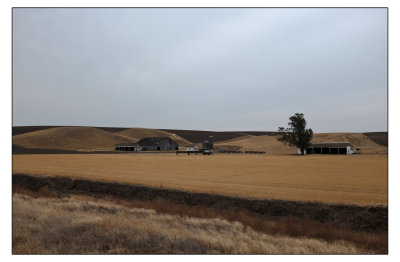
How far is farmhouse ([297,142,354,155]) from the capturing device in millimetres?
74294

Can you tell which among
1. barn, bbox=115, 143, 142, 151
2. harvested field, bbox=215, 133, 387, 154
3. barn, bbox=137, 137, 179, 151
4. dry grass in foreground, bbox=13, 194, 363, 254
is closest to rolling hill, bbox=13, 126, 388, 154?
harvested field, bbox=215, 133, 387, 154

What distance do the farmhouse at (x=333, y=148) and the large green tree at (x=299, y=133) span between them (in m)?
3.28

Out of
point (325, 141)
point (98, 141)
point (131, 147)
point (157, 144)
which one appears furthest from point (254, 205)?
point (98, 141)

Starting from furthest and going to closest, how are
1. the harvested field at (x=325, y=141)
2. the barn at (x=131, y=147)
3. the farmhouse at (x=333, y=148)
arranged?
the harvested field at (x=325, y=141) < the barn at (x=131, y=147) < the farmhouse at (x=333, y=148)

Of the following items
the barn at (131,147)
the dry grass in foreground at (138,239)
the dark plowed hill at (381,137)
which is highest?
the dark plowed hill at (381,137)

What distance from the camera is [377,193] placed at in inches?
634

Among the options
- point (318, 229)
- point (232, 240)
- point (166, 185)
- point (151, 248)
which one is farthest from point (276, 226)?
point (166, 185)

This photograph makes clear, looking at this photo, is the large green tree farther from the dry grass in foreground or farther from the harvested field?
the dry grass in foreground

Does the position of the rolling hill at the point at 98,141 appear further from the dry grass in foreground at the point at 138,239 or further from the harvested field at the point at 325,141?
the dry grass in foreground at the point at 138,239

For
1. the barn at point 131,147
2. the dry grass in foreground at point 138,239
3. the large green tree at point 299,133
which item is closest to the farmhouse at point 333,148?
the large green tree at point 299,133

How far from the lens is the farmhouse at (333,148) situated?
2925 inches

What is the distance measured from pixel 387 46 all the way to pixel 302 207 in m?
8.04

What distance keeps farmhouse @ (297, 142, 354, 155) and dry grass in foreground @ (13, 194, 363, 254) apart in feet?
236

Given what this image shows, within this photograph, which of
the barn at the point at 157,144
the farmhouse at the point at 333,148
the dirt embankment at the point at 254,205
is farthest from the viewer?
the barn at the point at 157,144
